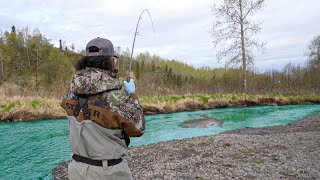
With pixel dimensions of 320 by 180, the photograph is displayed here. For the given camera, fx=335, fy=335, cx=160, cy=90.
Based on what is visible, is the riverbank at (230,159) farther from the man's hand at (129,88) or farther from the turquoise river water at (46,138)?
the man's hand at (129,88)

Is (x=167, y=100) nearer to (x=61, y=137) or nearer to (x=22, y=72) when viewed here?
(x=61, y=137)

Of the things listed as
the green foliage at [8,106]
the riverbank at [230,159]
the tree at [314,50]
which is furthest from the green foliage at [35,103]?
the tree at [314,50]

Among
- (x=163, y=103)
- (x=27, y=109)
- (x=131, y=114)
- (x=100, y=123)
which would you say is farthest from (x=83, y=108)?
(x=163, y=103)

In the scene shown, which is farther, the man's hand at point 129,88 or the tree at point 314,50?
the tree at point 314,50

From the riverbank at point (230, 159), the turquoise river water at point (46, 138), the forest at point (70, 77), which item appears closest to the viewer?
the riverbank at point (230, 159)

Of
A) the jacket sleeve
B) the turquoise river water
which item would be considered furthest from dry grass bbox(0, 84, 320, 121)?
the jacket sleeve

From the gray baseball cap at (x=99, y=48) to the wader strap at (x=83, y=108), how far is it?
36 cm

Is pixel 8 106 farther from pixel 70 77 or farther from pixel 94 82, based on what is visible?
pixel 70 77

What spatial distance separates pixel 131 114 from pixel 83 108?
344 mm

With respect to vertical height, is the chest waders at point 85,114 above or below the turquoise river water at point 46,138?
above

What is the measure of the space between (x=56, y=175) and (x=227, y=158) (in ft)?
11.8

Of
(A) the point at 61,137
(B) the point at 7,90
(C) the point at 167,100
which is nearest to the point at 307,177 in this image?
(A) the point at 61,137

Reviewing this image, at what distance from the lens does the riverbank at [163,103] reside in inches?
722

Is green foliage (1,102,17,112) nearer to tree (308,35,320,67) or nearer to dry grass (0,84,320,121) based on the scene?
dry grass (0,84,320,121)
